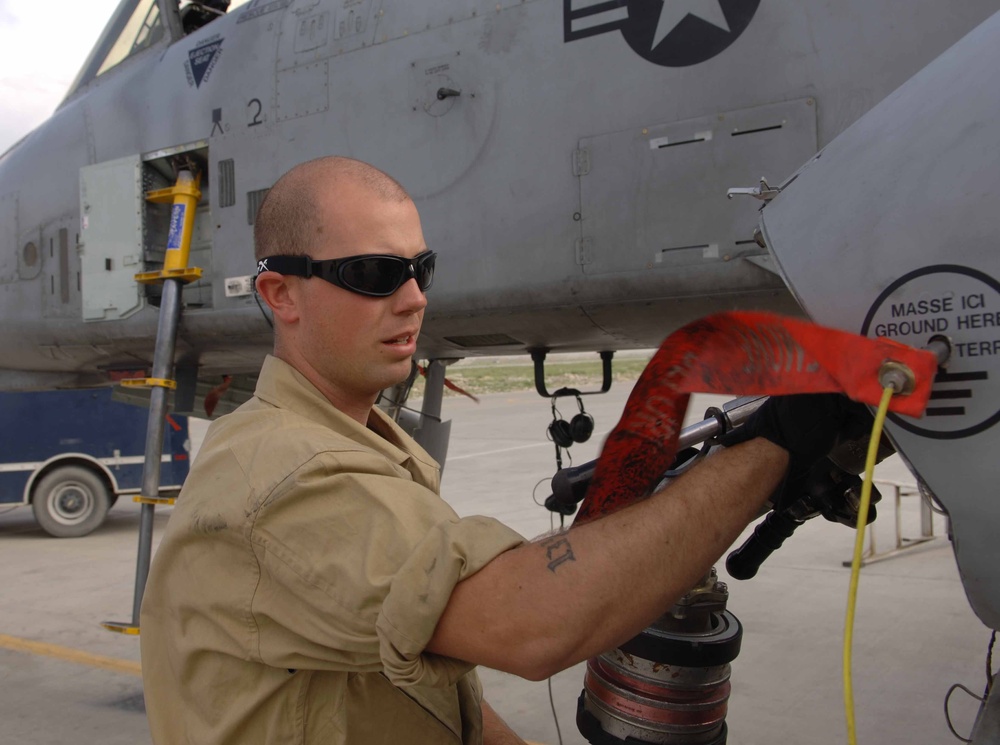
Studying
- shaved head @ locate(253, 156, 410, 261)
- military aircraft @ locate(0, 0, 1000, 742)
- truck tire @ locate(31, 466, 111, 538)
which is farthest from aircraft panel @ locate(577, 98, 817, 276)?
truck tire @ locate(31, 466, 111, 538)

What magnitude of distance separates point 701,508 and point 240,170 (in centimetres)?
374

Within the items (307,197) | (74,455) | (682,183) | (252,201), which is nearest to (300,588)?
(307,197)

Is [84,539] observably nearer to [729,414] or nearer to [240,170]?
[240,170]

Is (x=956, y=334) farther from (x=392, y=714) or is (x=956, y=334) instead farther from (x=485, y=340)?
(x=485, y=340)

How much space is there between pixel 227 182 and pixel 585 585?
12.5 feet

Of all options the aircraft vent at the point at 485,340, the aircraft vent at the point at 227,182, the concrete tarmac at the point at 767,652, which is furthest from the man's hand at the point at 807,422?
the aircraft vent at the point at 227,182

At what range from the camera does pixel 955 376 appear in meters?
1.35

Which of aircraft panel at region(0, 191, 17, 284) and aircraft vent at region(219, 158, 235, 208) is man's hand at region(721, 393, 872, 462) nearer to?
aircraft vent at region(219, 158, 235, 208)

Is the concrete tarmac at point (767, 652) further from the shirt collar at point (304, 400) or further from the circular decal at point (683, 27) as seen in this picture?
the shirt collar at point (304, 400)

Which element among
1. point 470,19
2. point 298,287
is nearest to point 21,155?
point 470,19

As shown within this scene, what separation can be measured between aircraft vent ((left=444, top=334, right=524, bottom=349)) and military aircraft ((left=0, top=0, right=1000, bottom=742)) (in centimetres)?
2

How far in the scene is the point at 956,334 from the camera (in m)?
1.35

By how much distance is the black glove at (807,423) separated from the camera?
1.34 m

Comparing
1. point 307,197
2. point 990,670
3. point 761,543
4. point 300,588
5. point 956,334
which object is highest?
point 307,197
